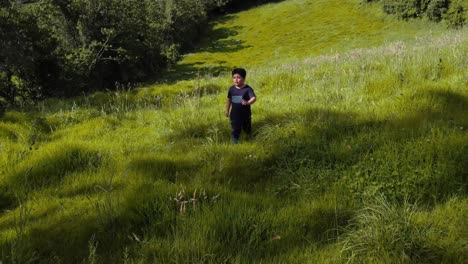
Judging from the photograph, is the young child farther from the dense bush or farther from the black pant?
the dense bush

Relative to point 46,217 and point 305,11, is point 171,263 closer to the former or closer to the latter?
point 46,217

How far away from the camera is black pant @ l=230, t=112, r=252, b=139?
618 centimetres

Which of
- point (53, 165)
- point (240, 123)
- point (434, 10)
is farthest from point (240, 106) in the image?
point (434, 10)

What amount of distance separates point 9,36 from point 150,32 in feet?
87.3

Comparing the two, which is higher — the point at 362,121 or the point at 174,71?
the point at 362,121

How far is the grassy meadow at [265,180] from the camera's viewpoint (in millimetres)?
3031

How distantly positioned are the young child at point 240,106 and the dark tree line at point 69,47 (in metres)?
16.4

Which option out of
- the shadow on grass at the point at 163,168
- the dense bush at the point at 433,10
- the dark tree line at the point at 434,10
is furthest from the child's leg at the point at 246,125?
the dense bush at the point at 433,10

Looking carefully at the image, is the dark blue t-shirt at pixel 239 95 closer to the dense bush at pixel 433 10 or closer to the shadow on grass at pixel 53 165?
the shadow on grass at pixel 53 165

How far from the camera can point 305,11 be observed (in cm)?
7838

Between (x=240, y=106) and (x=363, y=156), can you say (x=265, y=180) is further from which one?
(x=240, y=106)

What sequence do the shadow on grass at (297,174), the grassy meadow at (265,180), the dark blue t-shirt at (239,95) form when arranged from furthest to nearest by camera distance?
1. the dark blue t-shirt at (239,95)
2. the shadow on grass at (297,174)
3. the grassy meadow at (265,180)

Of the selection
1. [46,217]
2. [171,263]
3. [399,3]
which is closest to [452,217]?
[171,263]

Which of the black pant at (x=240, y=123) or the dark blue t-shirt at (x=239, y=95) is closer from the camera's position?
the black pant at (x=240, y=123)
